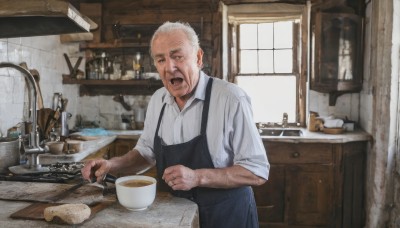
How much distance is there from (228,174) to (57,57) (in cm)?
364

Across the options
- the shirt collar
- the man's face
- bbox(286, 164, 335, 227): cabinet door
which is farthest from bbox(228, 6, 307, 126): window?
the man's face

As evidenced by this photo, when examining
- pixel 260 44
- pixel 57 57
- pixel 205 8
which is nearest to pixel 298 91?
pixel 260 44

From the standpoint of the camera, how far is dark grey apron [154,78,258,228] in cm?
180

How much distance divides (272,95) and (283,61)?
467 millimetres

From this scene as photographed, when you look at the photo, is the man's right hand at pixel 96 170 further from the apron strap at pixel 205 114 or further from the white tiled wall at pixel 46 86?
the white tiled wall at pixel 46 86

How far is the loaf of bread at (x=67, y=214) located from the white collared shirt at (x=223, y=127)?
67 cm

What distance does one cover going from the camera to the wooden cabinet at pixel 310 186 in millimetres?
4109

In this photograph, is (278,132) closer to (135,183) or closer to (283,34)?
(283,34)

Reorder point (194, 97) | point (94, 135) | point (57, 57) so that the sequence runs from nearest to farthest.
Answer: point (194, 97) → point (94, 135) → point (57, 57)

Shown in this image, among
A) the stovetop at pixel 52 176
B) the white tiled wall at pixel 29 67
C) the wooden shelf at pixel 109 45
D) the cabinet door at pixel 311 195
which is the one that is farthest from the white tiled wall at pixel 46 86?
the cabinet door at pixel 311 195

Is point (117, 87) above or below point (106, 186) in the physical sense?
Result: above

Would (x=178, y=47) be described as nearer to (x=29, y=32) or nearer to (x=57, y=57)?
(x=29, y=32)

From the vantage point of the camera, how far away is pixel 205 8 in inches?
193

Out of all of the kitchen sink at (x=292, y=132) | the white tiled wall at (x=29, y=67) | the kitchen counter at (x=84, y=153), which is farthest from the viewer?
the kitchen sink at (x=292, y=132)
